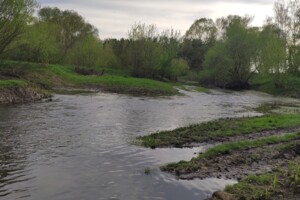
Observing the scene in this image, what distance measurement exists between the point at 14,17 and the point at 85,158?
34180 millimetres

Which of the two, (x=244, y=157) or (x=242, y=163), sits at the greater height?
(x=244, y=157)

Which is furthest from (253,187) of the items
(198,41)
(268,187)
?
(198,41)

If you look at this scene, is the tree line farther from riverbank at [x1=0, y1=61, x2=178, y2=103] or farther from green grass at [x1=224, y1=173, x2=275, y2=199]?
green grass at [x1=224, y1=173, x2=275, y2=199]

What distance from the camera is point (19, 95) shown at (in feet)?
121

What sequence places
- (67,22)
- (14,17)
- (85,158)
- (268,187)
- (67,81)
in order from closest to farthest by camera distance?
(268,187) → (85,158) → (14,17) → (67,81) → (67,22)

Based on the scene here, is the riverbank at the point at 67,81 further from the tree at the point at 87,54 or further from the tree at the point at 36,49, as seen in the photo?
the tree at the point at 87,54

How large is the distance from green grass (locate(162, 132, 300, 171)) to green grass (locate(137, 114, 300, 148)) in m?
2.42

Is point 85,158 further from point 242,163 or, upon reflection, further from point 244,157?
point 244,157

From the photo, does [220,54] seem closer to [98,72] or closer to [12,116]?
[98,72]

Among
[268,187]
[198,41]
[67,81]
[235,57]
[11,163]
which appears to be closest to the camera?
[268,187]

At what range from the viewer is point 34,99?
37688mm

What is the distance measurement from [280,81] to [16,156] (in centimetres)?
6581

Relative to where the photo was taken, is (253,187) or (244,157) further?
(244,157)

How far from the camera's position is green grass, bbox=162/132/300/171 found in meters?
14.9
